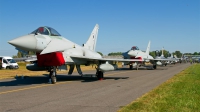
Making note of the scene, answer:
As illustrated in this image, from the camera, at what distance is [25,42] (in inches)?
456

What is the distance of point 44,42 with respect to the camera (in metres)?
12.6

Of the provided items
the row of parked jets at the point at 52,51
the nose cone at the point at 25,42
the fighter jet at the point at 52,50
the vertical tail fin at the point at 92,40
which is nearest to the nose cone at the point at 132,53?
the vertical tail fin at the point at 92,40

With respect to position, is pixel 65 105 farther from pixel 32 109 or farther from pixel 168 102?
pixel 168 102

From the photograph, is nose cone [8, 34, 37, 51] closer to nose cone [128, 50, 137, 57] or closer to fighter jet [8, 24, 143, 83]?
fighter jet [8, 24, 143, 83]

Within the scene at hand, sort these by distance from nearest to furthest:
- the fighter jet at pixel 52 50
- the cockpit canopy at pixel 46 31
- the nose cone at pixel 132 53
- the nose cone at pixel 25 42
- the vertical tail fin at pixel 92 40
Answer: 1. the nose cone at pixel 25 42
2. the fighter jet at pixel 52 50
3. the cockpit canopy at pixel 46 31
4. the vertical tail fin at pixel 92 40
5. the nose cone at pixel 132 53

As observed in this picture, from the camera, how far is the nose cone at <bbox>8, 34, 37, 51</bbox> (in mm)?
11296

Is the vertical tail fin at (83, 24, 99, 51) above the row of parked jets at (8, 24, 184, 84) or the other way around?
above

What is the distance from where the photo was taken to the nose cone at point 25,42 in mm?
11296

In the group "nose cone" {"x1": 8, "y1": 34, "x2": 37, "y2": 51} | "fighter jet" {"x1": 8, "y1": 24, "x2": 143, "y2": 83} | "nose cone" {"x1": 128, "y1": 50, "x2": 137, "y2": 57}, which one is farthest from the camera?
"nose cone" {"x1": 128, "y1": 50, "x2": 137, "y2": 57}

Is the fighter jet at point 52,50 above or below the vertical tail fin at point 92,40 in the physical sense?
below

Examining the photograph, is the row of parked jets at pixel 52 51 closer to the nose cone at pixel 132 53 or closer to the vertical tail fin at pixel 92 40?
the vertical tail fin at pixel 92 40

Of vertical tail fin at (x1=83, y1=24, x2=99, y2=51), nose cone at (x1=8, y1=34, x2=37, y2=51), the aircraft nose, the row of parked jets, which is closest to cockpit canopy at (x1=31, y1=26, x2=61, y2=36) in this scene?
the row of parked jets

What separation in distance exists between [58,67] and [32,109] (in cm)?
804

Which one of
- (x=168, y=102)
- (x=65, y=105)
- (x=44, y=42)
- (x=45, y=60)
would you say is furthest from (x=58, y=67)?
(x=168, y=102)
